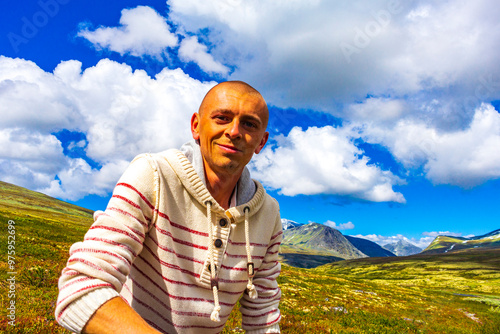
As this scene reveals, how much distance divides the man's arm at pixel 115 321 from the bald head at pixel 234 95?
2337 millimetres

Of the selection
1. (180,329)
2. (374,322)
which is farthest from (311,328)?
(180,329)

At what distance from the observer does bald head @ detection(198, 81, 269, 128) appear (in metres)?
3.57

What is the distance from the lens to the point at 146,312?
338 cm

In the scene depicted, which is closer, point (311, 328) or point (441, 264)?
point (311, 328)

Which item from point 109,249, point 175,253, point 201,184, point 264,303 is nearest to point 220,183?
point 201,184

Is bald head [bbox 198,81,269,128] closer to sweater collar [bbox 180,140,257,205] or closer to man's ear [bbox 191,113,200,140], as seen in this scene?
man's ear [bbox 191,113,200,140]

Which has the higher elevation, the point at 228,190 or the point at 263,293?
the point at 228,190

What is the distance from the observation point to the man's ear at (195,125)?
386cm

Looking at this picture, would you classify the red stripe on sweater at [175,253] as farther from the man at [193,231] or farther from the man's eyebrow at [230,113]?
the man's eyebrow at [230,113]

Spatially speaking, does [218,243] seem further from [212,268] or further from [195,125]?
[195,125]

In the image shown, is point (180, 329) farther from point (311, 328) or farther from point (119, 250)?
point (311, 328)

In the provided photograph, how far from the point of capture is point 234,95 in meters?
3.54

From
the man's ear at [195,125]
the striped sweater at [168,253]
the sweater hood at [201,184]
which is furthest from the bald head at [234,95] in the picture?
the striped sweater at [168,253]

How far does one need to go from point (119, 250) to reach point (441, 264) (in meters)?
211
